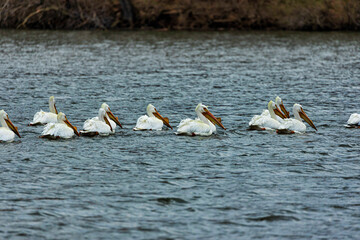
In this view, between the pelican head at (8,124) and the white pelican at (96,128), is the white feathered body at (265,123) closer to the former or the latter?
the white pelican at (96,128)

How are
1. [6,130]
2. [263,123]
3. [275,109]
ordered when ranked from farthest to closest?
[275,109], [263,123], [6,130]

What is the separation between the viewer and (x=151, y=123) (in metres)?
14.8

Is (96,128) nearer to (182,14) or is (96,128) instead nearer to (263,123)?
(263,123)

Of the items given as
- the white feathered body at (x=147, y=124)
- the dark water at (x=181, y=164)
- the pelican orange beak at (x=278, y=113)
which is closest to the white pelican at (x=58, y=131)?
the dark water at (x=181, y=164)

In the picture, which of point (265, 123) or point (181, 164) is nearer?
point (181, 164)

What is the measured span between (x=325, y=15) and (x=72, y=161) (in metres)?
35.1

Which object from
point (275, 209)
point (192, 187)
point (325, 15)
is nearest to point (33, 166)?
point (192, 187)

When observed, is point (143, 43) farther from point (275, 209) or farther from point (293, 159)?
point (275, 209)

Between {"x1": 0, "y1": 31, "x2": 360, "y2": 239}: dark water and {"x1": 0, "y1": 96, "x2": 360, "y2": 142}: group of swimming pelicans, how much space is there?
26 cm

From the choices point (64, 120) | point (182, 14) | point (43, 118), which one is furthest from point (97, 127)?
point (182, 14)

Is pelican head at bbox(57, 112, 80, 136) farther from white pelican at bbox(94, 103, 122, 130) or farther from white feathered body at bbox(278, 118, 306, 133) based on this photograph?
white feathered body at bbox(278, 118, 306, 133)

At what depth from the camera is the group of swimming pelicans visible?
13938 mm

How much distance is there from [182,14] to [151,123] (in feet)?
107

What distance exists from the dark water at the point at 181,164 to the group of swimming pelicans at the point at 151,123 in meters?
0.26
